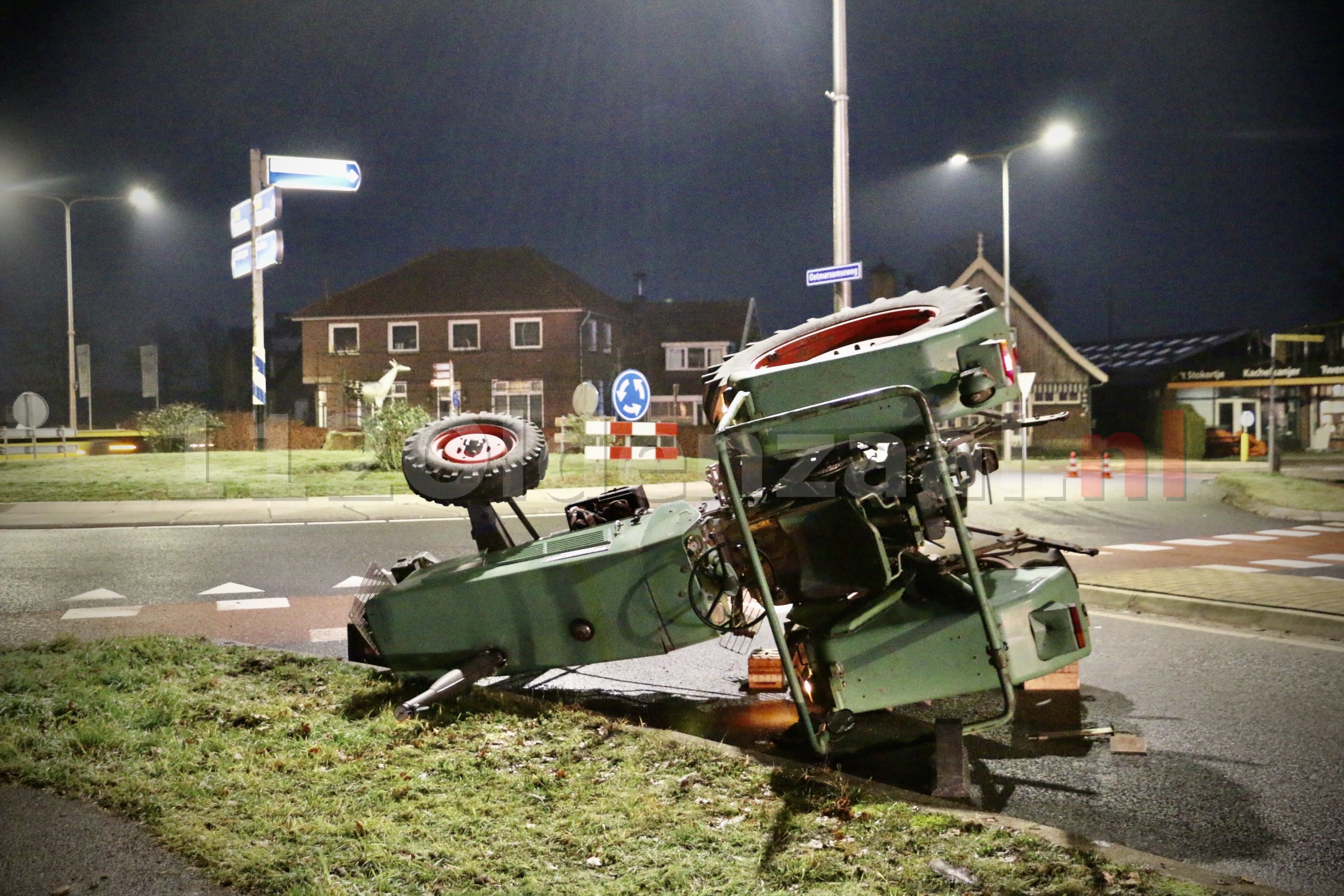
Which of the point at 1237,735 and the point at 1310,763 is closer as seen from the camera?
the point at 1310,763

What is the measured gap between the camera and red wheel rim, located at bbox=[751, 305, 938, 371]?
15.8 feet

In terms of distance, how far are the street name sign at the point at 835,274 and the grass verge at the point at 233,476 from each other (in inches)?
291

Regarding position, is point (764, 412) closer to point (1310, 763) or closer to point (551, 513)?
point (1310, 763)

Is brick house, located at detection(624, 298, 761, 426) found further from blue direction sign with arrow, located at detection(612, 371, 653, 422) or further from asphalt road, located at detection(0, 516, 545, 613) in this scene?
asphalt road, located at detection(0, 516, 545, 613)

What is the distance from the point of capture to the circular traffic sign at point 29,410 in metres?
22.3

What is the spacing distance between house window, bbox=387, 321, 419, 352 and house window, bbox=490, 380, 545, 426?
4.43m

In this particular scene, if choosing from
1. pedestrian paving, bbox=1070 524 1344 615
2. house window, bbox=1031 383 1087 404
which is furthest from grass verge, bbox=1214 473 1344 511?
house window, bbox=1031 383 1087 404

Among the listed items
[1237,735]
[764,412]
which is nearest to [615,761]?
[764,412]

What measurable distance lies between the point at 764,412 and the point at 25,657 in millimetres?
5038

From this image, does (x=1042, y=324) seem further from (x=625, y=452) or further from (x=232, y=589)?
(x=232, y=589)

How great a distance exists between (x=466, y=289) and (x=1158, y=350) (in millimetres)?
36407

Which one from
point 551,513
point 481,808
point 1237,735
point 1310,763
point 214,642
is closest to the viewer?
point 481,808

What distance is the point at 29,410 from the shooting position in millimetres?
22688

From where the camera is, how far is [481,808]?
405 centimetres
